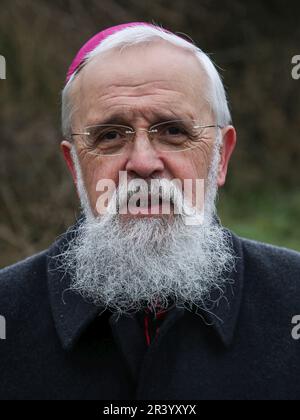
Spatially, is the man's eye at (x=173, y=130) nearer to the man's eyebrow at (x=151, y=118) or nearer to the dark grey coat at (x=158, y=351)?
the man's eyebrow at (x=151, y=118)

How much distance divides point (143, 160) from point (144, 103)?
27 cm

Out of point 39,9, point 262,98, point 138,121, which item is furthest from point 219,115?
point 262,98

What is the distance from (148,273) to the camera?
3189 millimetres

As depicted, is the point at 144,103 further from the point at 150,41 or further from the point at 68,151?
the point at 68,151

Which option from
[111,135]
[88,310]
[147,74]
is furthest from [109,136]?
[88,310]

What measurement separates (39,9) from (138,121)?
5.97 m

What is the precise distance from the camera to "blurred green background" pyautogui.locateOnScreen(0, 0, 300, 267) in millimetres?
7914

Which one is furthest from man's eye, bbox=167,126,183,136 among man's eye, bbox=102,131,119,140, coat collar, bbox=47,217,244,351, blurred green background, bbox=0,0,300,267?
blurred green background, bbox=0,0,300,267

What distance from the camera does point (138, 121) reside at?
10.3 ft

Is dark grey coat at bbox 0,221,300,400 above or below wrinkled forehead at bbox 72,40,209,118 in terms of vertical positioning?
below

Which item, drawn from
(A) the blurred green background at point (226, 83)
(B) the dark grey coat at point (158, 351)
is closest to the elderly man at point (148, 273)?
(B) the dark grey coat at point (158, 351)

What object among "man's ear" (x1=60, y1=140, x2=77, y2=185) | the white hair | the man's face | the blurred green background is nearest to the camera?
the man's face

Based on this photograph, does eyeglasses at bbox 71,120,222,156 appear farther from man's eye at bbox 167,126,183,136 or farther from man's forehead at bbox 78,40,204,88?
man's forehead at bbox 78,40,204,88
